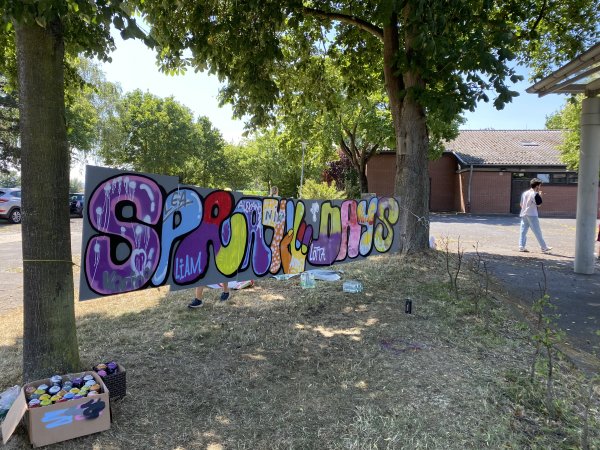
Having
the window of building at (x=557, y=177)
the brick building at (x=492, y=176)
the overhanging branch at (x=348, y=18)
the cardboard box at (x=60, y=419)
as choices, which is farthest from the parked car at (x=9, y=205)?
the window of building at (x=557, y=177)

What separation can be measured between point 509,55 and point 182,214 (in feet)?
15.0

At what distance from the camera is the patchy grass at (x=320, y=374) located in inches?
112

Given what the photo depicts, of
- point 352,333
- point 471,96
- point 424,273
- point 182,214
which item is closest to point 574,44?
point 471,96

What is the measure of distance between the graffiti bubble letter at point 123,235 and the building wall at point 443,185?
94.5ft

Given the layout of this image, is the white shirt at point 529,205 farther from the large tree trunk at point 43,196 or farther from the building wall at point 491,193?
the building wall at point 491,193

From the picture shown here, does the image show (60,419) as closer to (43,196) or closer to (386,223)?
(43,196)

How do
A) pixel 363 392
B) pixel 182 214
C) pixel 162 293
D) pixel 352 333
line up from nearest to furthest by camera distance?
pixel 363 392
pixel 182 214
pixel 352 333
pixel 162 293

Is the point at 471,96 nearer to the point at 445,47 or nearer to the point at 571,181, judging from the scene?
the point at 445,47

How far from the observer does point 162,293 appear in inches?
263

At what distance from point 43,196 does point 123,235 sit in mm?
856

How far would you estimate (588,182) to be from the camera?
855 cm

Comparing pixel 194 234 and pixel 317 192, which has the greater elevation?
pixel 317 192

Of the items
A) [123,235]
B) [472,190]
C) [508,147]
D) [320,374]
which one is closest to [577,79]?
[320,374]

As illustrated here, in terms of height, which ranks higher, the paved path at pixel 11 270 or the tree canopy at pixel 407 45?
the tree canopy at pixel 407 45
